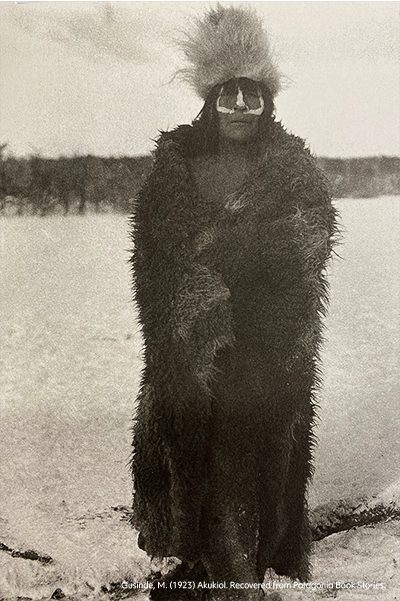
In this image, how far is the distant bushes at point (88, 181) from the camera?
3.42ft

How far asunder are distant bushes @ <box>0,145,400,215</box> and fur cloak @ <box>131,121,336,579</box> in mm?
76

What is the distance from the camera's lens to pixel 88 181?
1.07 metres

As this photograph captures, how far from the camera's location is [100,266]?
3.49 ft

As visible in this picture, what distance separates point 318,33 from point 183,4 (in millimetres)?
231

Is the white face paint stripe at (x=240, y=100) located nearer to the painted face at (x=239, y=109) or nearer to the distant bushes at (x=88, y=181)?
the painted face at (x=239, y=109)

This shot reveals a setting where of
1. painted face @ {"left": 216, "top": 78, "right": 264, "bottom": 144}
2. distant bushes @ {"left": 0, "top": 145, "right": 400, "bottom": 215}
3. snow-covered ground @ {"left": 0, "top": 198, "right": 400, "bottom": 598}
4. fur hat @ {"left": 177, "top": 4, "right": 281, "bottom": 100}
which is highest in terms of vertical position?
fur hat @ {"left": 177, "top": 4, "right": 281, "bottom": 100}

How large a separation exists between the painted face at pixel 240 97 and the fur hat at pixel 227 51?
1 centimetres

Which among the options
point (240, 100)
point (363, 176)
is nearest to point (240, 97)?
point (240, 100)

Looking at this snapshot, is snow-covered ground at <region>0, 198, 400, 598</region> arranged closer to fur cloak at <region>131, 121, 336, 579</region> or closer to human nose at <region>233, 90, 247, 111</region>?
fur cloak at <region>131, 121, 336, 579</region>

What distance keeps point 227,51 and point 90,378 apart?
0.57 metres

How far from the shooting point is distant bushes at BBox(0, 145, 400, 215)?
1.04m

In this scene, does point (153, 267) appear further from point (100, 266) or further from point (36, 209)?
point (36, 209)

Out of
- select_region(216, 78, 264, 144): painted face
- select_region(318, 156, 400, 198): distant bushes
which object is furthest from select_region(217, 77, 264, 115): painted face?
select_region(318, 156, 400, 198): distant bushes

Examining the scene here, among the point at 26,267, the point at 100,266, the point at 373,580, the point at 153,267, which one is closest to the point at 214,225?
the point at 153,267
